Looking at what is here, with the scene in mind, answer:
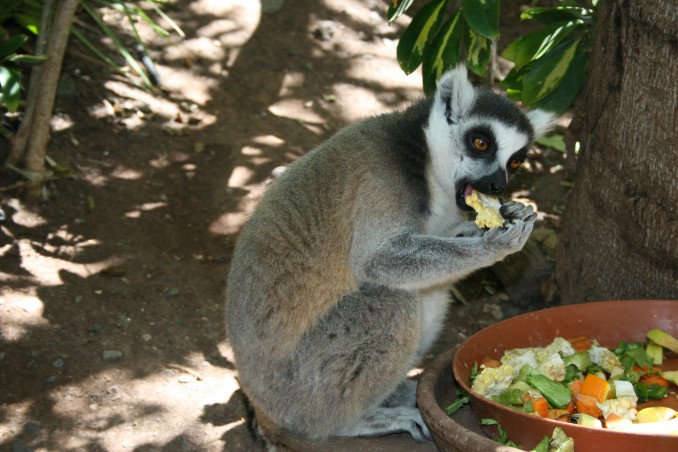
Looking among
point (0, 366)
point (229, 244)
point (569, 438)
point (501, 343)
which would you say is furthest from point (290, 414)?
point (229, 244)

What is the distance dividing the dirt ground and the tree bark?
13.7 inches

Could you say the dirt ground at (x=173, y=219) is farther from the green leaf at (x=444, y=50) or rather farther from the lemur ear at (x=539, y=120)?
the green leaf at (x=444, y=50)

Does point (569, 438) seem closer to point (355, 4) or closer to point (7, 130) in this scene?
point (7, 130)

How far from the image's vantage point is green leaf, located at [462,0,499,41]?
4801mm

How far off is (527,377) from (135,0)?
22.6 ft

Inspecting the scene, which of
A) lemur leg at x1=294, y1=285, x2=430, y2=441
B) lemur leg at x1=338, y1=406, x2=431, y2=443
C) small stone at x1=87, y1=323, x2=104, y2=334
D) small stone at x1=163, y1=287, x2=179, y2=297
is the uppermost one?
lemur leg at x1=294, y1=285, x2=430, y2=441

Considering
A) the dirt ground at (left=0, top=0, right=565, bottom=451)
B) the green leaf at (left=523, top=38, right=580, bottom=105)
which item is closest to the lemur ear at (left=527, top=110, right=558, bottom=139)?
the green leaf at (left=523, top=38, right=580, bottom=105)

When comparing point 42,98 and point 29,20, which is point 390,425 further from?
point 29,20

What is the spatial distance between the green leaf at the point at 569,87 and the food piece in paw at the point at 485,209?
123cm

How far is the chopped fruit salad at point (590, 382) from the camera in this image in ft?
11.4

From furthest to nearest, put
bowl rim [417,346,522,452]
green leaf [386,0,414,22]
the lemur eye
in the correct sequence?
green leaf [386,0,414,22], the lemur eye, bowl rim [417,346,522,452]

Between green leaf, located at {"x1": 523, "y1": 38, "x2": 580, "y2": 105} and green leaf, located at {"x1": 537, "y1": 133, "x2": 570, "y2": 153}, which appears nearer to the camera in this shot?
green leaf, located at {"x1": 523, "y1": 38, "x2": 580, "y2": 105}

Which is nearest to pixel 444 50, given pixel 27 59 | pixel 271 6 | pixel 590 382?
pixel 590 382

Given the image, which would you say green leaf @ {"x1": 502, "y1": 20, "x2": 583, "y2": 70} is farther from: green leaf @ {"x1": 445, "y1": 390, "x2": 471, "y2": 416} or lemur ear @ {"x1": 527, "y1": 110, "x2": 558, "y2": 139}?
green leaf @ {"x1": 445, "y1": 390, "x2": 471, "y2": 416}
